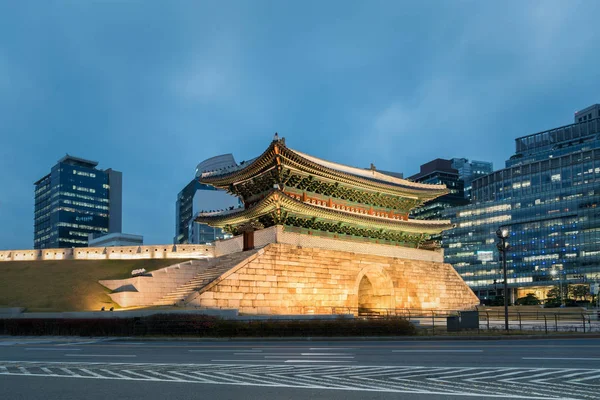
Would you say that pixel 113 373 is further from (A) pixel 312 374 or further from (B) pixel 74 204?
(B) pixel 74 204

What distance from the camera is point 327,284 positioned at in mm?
41062

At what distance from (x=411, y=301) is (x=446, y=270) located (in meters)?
7.32

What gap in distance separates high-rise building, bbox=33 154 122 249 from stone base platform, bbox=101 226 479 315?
15578 centimetres

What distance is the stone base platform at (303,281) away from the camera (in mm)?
36188

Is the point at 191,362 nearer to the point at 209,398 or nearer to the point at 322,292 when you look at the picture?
the point at 209,398

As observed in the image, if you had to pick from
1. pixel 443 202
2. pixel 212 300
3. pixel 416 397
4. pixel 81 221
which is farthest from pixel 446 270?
pixel 81 221

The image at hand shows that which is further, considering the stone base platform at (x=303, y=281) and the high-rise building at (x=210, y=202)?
the high-rise building at (x=210, y=202)

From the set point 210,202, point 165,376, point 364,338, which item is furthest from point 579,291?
point 165,376

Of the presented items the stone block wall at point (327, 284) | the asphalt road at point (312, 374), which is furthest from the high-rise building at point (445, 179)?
the asphalt road at point (312, 374)

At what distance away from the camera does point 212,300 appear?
3447cm

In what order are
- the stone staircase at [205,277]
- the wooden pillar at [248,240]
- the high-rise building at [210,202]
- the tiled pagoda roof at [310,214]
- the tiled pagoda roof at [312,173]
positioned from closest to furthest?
the stone staircase at [205,277] → the tiled pagoda roof at [310,214] → the tiled pagoda roof at [312,173] → the wooden pillar at [248,240] → the high-rise building at [210,202]

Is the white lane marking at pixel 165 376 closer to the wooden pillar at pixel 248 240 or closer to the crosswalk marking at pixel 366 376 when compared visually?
the crosswalk marking at pixel 366 376

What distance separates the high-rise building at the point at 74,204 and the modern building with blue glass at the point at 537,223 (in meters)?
122

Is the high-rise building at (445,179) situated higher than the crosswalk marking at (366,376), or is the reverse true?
the high-rise building at (445,179)
